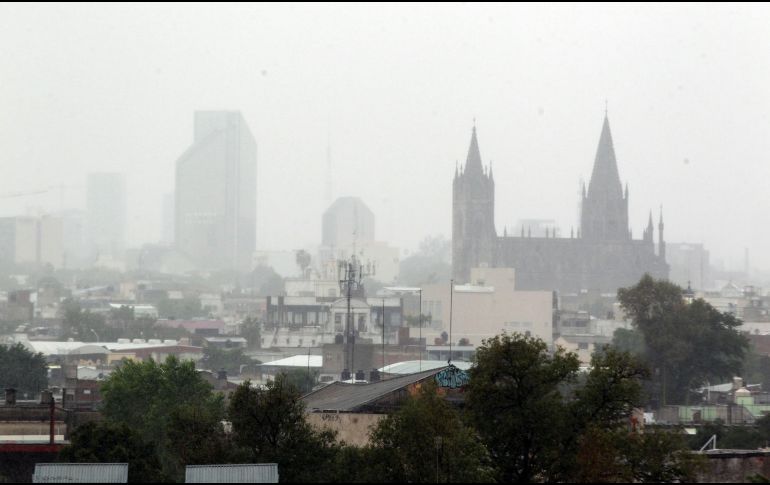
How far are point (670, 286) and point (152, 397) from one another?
32078 mm

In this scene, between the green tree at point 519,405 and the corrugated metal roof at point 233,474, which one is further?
the green tree at point 519,405

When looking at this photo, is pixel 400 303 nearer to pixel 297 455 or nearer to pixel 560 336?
pixel 560 336

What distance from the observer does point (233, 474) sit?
21.3 m

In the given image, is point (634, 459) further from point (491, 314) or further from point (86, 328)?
point (491, 314)

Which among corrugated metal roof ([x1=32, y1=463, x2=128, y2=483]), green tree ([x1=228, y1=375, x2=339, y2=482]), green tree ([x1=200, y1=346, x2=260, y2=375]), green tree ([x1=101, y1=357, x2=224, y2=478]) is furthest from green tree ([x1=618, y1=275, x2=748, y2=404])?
corrugated metal roof ([x1=32, y1=463, x2=128, y2=483])

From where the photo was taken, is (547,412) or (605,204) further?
(605,204)

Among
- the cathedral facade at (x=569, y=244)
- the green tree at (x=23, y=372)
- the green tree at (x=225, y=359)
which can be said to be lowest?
the green tree at (x=225, y=359)

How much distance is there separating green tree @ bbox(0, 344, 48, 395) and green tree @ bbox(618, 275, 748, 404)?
61.4ft

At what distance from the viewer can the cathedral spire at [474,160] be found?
15650 cm

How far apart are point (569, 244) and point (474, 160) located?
10964mm

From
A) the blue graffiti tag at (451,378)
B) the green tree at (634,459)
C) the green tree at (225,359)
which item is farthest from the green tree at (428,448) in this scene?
the green tree at (225,359)

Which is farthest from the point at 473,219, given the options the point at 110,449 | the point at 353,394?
the point at 110,449

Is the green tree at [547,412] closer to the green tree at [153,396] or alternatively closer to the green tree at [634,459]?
the green tree at [634,459]

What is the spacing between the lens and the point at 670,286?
67812mm
